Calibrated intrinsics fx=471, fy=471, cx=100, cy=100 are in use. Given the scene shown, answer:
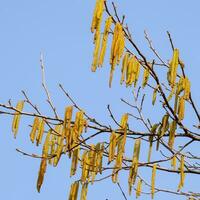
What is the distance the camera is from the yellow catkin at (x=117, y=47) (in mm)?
2842

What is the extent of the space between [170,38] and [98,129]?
2.82 ft

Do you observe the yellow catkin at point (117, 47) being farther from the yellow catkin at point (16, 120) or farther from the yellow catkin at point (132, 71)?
the yellow catkin at point (16, 120)

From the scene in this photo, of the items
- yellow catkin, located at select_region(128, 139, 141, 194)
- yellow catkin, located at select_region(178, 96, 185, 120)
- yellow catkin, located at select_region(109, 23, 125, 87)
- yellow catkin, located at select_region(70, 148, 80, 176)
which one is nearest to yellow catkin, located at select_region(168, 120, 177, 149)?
yellow catkin, located at select_region(178, 96, 185, 120)

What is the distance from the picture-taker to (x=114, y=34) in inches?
→ 117

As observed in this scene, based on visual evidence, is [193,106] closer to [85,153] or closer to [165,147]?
[165,147]

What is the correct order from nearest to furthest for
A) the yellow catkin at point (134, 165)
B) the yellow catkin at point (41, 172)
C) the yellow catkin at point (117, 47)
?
the yellow catkin at point (117, 47), the yellow catkin at point (134, 165), the yellow catkin at point (41, 172)

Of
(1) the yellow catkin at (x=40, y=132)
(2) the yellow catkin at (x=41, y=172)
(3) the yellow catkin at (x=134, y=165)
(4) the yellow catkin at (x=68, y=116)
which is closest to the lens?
(3) the yellow catkin at (x=134, y=165)

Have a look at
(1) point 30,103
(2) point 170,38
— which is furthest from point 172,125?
(1) point 30,103

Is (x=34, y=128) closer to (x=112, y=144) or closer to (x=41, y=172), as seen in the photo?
(x=41, y=172)

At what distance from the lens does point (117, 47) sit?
2.90 m


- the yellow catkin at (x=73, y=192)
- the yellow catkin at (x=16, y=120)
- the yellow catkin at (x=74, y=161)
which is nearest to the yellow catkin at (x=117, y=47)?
the yellow catkin at (x=74, y=161)

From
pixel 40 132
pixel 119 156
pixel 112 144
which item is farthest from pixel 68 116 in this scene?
pixel 119 156

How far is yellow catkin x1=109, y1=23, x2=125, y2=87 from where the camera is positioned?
2842 mm

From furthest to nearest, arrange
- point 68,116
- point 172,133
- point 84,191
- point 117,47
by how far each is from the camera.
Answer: point 68,116
point 84,191
point 172,133
point 117,47
